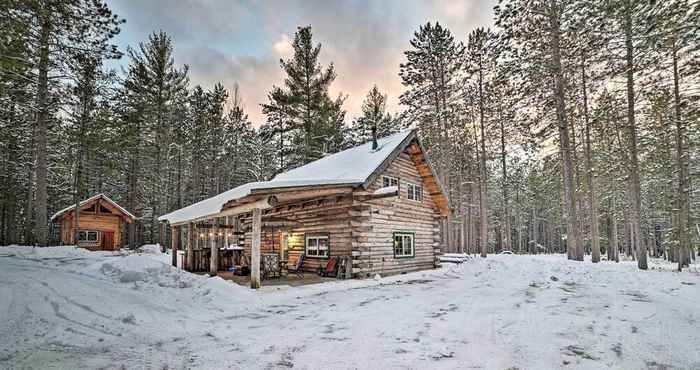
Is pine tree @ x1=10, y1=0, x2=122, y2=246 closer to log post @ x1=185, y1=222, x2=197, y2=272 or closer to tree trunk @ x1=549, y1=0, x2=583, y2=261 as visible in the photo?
log post @ x1=185, y1=222, x2=197, y2=272

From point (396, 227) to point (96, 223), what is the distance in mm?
19871

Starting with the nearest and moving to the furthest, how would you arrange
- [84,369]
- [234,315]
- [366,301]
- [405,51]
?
1. [84,369]
2. [234,315]
3. [366,301]
4. [405,51]

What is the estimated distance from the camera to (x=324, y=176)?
47.1ft

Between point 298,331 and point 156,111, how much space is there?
76.3ft

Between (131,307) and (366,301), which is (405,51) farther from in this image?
(131,307)

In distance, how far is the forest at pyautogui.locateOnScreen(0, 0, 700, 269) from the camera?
1069cm

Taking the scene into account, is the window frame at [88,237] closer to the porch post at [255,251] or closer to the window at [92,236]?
the window at [92,236]

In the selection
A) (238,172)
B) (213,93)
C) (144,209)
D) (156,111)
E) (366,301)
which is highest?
(213,93)

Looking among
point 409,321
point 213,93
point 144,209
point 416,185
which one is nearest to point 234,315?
point 409,321

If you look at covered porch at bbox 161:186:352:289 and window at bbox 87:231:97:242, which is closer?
covered porch at bbox 161:186:352:289

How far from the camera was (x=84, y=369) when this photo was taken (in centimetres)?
361

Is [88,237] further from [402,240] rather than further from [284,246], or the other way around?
[402,240]

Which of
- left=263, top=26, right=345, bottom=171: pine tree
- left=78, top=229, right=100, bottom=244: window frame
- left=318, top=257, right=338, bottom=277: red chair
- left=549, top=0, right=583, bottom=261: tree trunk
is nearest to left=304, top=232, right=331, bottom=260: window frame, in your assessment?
left=318, top=257, right=338, bottom=277: red chair

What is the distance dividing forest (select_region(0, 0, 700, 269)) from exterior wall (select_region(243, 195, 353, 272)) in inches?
318
